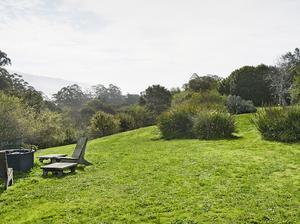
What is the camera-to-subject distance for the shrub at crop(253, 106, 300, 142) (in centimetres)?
1251

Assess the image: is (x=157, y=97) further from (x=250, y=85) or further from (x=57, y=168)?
(x=57, y=168)

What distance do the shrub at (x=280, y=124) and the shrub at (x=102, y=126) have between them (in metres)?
14.8

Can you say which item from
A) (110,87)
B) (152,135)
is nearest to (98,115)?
(152,135)

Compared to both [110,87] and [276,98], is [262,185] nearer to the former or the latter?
[276,98]

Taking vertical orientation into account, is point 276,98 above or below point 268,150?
above

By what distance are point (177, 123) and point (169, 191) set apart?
1123cm

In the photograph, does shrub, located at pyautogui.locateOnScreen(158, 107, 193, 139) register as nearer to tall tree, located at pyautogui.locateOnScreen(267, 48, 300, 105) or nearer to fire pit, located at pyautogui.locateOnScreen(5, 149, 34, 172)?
fire pit, located at pyautogui.locateOnScreen(5, 149, 34, 172)

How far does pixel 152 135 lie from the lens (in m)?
19.0

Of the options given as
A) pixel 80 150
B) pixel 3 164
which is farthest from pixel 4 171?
pixel 80 150

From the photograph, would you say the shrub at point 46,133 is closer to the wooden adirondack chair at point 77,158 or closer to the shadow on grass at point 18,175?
the wooden adirondack chair at point 77,158

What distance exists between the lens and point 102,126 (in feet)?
86.7

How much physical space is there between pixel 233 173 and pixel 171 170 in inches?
64.1

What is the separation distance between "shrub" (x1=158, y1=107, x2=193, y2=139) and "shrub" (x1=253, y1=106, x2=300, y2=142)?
4.18 meters

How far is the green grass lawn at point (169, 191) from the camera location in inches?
203
